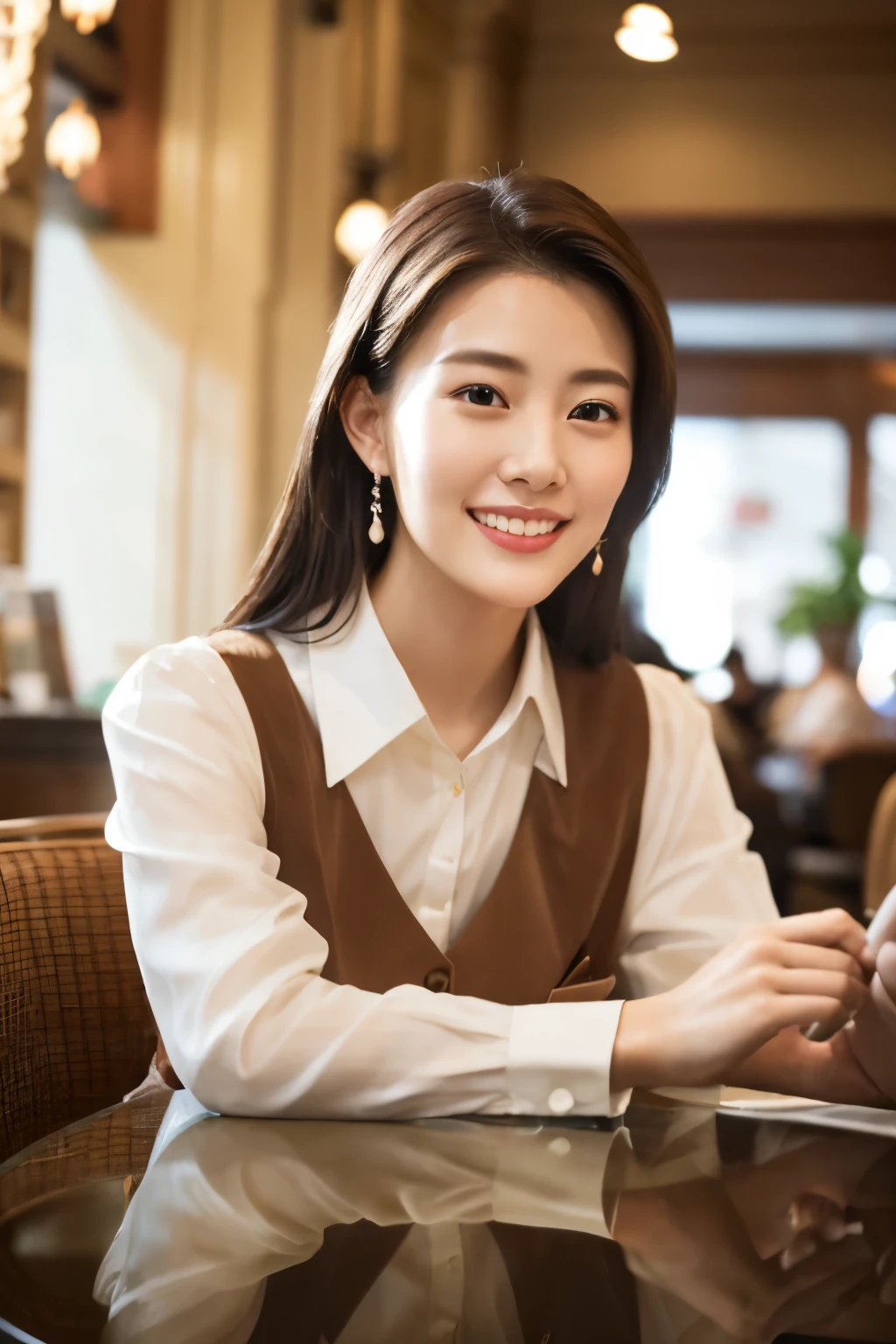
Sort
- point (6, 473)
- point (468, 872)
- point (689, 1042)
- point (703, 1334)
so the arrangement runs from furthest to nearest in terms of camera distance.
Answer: point (6, 473) < point (468, 872) < point (689, 1042) < point (703, 1334)

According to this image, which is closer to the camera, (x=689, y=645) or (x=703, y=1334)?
(x=703, y=1334)

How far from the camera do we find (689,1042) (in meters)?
1.00

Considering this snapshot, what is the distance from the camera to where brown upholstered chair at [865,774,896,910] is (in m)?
2.22

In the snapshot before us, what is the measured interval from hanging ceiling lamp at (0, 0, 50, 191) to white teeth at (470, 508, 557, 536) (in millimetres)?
2543

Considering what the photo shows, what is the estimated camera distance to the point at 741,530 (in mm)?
10281

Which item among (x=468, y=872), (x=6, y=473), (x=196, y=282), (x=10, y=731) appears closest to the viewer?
(x=468, y=872)

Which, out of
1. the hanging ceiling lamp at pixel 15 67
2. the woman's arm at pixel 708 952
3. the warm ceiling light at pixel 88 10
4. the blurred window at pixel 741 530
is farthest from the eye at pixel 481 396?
the blurred window at pixel 741 530

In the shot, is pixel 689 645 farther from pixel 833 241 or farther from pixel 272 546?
pixel 272 546

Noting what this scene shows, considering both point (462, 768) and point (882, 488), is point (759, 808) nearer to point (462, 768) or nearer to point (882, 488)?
point (462, 768)

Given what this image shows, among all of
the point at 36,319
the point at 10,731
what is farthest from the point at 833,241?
the point at 10,731

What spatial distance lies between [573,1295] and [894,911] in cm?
51

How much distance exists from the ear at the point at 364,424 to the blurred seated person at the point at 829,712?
240 inches

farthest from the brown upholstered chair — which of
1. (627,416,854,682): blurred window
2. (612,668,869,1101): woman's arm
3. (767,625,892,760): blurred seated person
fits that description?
(627,416,854,682): blurred window

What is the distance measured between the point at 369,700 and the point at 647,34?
5.46 m
